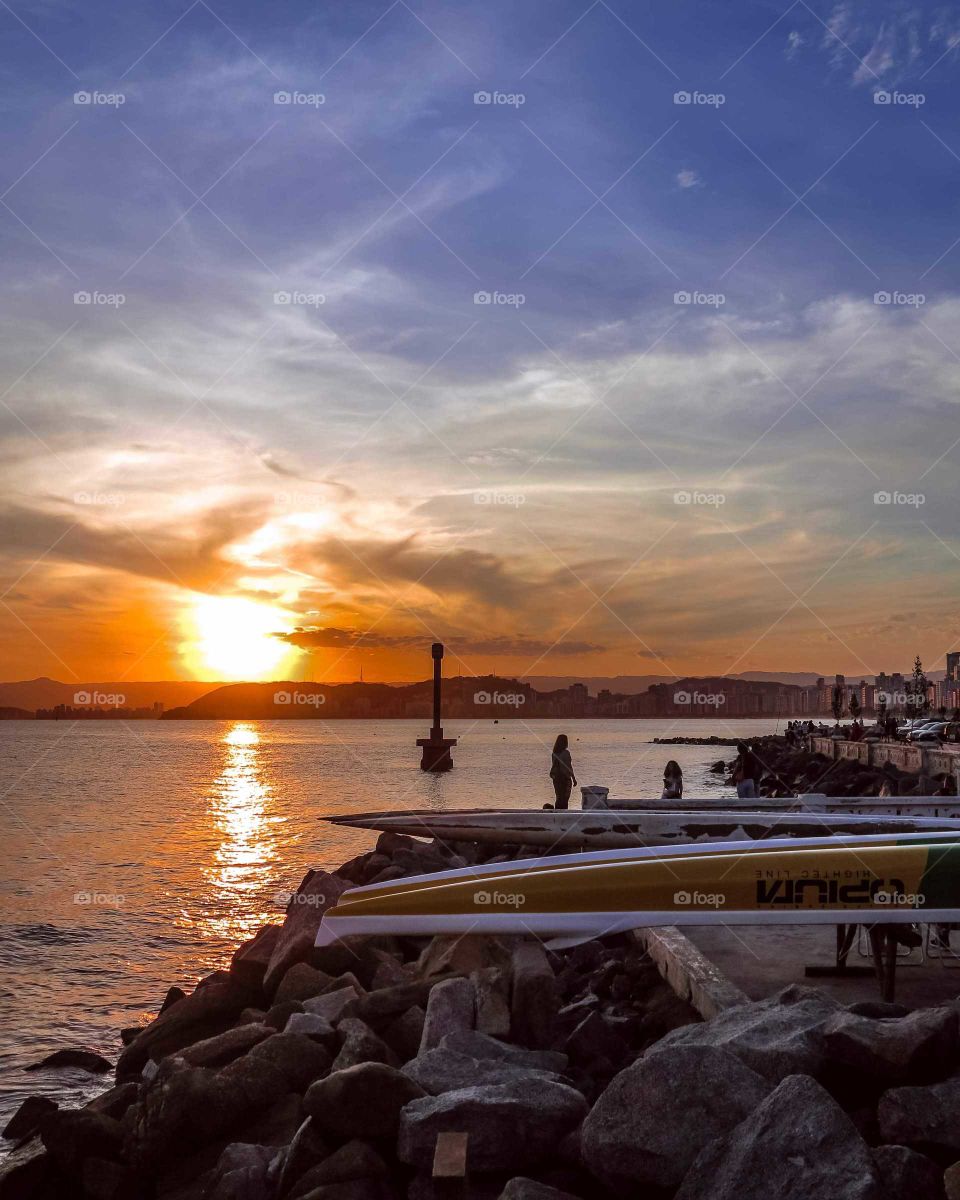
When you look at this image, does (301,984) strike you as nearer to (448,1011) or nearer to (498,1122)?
(448,1011)

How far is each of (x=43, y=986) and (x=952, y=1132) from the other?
47.5ft

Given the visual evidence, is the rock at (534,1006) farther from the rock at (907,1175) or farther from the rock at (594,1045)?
the rock at (907,1175)

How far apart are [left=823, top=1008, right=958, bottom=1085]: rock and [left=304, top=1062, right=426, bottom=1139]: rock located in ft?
8.19

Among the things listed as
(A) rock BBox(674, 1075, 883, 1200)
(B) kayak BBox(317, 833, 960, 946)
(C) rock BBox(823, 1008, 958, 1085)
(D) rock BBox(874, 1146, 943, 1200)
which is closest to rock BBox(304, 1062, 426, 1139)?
(A) rock BBox(674, 1075, 883, 1200)

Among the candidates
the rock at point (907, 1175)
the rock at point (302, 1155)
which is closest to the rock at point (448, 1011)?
the rock at point (302, 1155)

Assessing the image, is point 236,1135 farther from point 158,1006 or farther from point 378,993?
point 158,1006

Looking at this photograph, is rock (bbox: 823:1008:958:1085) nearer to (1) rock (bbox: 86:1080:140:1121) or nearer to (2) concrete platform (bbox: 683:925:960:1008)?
(2) concrete platform (bbox: 683:925:960:1008)

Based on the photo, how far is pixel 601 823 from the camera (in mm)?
17359

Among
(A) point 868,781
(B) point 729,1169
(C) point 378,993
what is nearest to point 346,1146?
(B) point 729,1169

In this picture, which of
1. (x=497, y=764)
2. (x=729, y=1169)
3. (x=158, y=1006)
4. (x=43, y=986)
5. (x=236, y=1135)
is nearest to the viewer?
(x=729, y=1169)

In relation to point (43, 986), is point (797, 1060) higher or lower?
higher

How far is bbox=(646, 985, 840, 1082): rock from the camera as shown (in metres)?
6.03

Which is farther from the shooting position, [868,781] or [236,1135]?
[868,781]

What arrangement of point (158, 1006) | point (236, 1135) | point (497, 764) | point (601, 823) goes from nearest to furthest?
point (236, 1135) → point (158, 1006) → point (601, 823) → point (497, 764)
